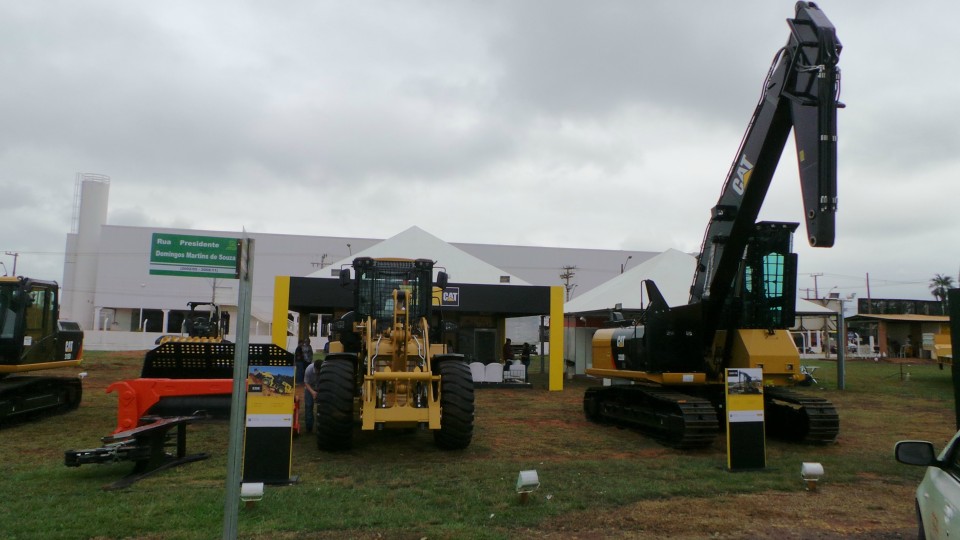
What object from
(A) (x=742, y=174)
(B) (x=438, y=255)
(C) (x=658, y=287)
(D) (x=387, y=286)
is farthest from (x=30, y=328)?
(C) (x=658, y=287)

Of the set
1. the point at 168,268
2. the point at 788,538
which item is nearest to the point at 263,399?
the point at 168,268

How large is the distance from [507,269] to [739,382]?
5753 centimetres

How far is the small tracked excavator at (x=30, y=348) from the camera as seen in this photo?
37.6 feet

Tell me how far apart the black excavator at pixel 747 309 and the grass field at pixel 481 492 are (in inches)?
21.2

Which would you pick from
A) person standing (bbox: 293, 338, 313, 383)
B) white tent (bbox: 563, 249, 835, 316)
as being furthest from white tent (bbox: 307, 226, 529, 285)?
person standing (bbox: 293, 338, 313, 383)

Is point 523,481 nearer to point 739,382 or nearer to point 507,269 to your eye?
point 739,382

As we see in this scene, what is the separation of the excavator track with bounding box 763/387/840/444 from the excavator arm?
Answer: 1.90 meters

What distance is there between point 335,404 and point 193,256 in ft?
17.0

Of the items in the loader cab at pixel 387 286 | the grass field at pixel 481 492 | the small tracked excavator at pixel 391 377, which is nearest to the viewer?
the grass field at pixel 481 492

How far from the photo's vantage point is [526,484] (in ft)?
21.3

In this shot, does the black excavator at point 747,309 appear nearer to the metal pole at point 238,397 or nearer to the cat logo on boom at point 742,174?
→ the cat logo on boom at point 742,174

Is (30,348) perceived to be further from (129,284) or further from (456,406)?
(129,284)

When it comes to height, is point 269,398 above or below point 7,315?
below

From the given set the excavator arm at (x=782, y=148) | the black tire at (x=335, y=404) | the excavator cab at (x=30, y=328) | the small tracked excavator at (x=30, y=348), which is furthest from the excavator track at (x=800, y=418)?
the excavator cab at (x=30, y=328)
